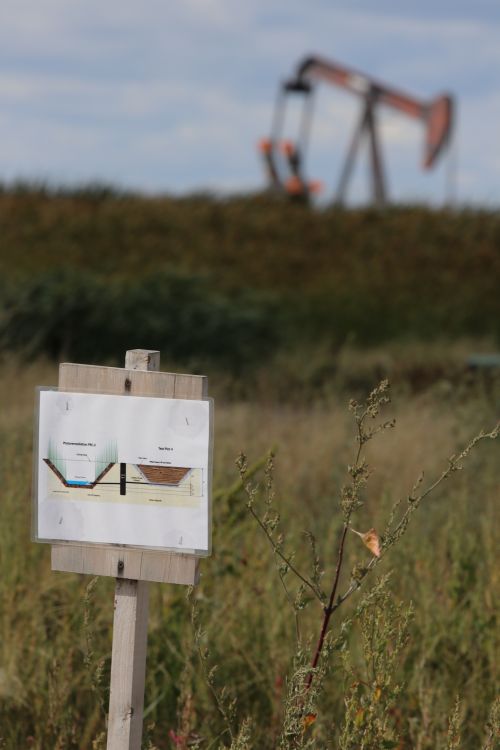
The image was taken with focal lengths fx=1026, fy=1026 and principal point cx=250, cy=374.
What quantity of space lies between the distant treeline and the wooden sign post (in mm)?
9001

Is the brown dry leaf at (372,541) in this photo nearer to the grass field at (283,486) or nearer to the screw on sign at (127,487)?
the grass field at (283,486)

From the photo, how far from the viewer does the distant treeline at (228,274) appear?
43.4 ft

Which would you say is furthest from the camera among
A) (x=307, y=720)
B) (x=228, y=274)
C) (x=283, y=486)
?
(x=228, y=274)

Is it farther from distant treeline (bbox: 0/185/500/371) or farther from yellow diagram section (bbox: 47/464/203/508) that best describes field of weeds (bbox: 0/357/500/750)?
distant treeline (bbox: 0/185/500/371)

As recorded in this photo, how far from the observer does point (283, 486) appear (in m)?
5.41

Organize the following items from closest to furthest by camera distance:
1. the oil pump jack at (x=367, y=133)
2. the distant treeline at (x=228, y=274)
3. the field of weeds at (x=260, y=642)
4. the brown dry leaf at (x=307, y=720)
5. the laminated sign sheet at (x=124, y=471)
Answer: the brown dry leaf at (x=307, y=720)
the laminated sign sheet at (x=124, y=471)
the field of weeds at (x=260, y=642)
the distant treeline at (x=228, y=274)
the oil pump jack at (x=367, y=133)

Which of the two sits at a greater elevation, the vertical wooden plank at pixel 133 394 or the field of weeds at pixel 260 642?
the vertical wooden plank at pixel 133 394

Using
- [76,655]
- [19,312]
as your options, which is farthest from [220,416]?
[19,312]

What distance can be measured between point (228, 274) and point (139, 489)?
16.7 meters

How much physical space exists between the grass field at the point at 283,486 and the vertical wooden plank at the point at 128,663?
0.07m

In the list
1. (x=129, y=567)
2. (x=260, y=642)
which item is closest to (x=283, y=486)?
(x=260, y=642)

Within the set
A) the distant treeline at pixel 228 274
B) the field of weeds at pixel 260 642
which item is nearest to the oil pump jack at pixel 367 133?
the distant treeline at pixel 228 274

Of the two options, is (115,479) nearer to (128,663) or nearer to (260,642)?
(128,663)

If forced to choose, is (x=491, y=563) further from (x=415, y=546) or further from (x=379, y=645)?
(x=379, y=645)
